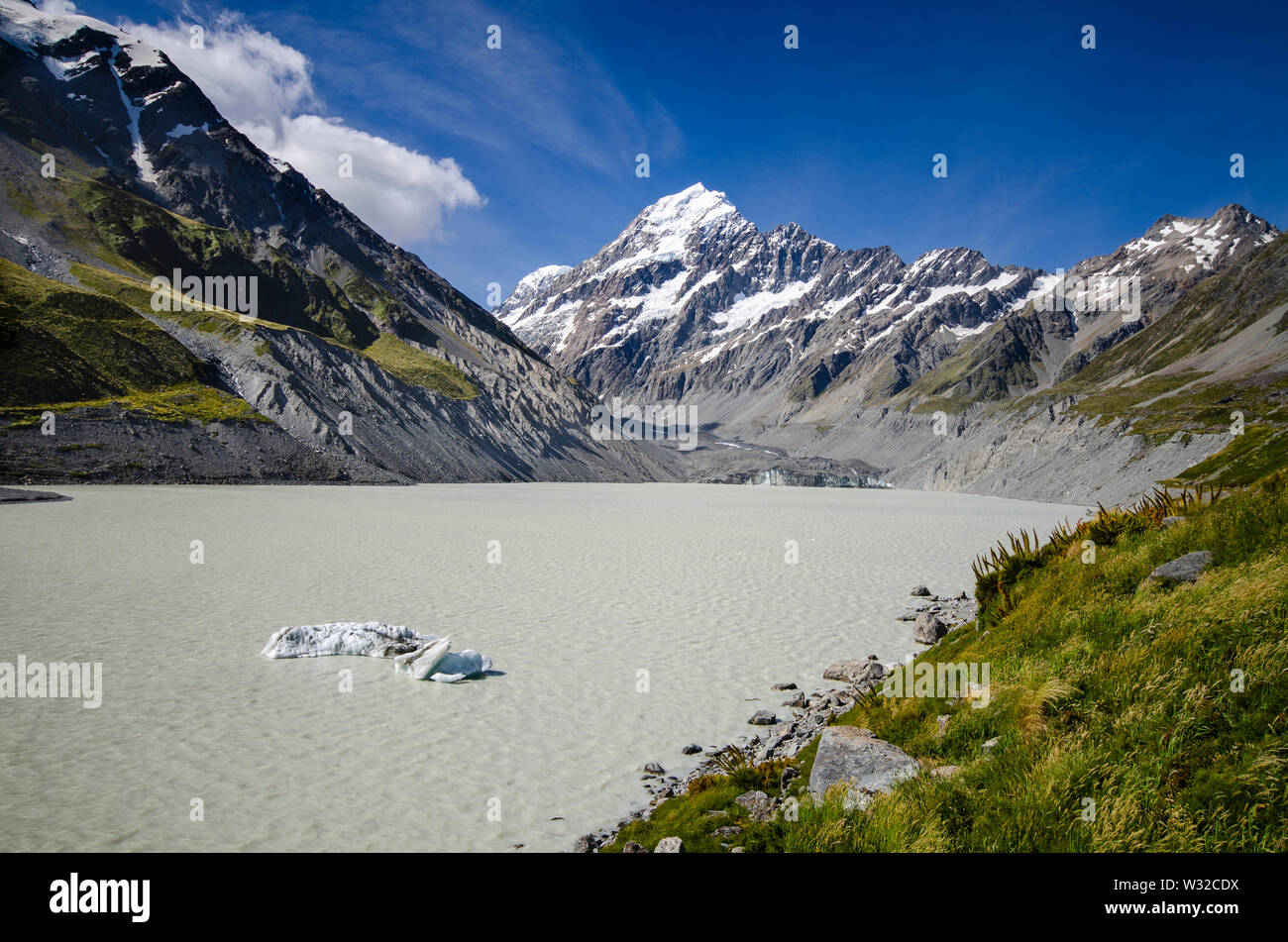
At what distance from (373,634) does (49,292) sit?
79.4 m

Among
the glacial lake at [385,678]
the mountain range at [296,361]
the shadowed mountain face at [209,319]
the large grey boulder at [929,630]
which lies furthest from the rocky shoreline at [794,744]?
the shadowed mountain face at [209,319]

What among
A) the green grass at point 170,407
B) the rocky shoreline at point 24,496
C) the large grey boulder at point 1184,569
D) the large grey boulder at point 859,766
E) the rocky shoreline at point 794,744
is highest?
the green grass at point 170,407

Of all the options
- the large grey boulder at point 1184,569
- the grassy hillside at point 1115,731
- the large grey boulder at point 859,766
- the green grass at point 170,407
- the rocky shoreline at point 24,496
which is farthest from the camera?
the green grass at point 170,407

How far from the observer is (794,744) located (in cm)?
866

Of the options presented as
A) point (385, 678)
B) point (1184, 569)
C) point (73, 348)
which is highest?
point (73, 348)

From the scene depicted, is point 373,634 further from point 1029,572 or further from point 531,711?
point 1029,572

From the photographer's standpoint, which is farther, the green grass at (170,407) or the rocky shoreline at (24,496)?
the green grass at (170,407)

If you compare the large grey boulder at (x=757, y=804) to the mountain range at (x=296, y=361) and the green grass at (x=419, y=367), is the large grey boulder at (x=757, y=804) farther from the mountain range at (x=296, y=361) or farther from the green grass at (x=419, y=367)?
the green grass at (x=419, y=367)

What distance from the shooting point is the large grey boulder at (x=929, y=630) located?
46.3 feet

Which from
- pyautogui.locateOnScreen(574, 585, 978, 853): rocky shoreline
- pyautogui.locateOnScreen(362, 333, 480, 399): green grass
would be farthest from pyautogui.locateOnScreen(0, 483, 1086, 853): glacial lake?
pyautogui.locateOnScreen(362, 333, 480, 399): green grass

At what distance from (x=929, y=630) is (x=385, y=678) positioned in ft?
37.8

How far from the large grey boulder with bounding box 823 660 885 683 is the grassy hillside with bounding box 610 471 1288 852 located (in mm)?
3281

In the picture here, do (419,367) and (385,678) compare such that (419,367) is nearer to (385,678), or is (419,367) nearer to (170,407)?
(170,407)

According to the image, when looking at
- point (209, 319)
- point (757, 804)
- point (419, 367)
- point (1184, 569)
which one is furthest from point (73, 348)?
point (1184, 569)
